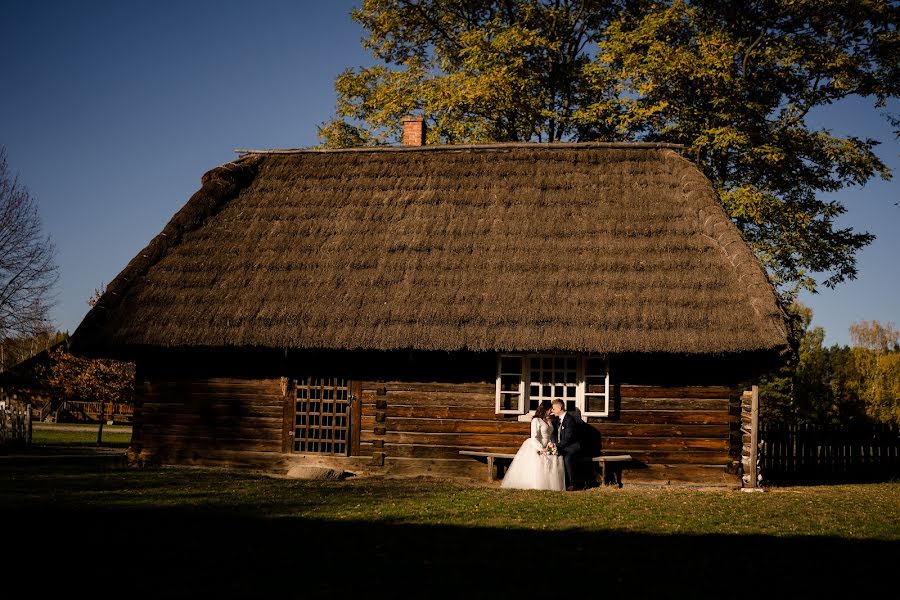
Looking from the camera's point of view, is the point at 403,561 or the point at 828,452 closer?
the point at 403,561

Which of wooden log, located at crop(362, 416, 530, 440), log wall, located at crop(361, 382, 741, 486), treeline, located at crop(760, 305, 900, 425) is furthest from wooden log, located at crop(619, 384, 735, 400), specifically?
treeline, located at crop(760, 305, 900, 425)

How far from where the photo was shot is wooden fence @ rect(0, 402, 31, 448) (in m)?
21.1

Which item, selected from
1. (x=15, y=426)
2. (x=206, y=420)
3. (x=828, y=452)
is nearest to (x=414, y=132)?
(x=206, y=420)

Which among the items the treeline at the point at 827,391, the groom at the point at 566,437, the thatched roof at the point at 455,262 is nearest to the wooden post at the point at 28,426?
the thatched roof at the point at 455,262

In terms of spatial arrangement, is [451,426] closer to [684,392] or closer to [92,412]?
[684,392]

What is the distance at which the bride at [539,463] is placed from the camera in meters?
13.3

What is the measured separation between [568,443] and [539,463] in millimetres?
637

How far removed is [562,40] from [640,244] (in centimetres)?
1372

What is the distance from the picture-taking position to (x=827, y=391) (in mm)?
42688

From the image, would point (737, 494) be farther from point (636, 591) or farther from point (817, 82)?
point (817, 82)

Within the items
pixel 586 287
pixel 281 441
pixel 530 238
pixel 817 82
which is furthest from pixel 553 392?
pixel 817 82

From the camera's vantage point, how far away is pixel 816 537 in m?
9.01

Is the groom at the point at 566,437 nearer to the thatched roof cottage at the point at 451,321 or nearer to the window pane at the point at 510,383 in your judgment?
the thatched roof cottage at the point at 451,321

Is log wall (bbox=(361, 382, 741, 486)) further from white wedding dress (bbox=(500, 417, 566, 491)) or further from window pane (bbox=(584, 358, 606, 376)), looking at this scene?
white wedding dress (bbox=(500, 417, 566, 491))
